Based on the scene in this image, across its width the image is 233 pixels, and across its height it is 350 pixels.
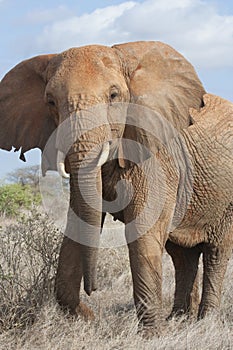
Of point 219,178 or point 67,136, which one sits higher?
point 67,136

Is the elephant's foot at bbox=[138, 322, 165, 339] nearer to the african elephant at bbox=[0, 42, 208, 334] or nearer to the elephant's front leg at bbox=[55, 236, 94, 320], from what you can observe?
the african elephant at bbox=[0, 42, 208, 334]

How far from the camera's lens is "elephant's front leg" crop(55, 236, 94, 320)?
5.54 m

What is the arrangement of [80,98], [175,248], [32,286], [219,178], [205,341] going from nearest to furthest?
[80,98] < [205,341] < [32,286] < [219,178] < [175,248]

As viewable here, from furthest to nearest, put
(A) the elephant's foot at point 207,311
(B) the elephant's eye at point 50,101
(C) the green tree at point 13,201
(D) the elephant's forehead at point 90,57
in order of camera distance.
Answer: (C) the green tree at point 13,201
(A) the elephant's foot at point 207,311
(B) the elephant's eye at point 50,101
(D) the elephant's forehead at point 90,57

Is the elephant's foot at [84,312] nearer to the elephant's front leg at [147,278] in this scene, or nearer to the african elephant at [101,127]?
the african elephant at [101,127]

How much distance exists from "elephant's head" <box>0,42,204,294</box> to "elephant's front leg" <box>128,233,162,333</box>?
1.63 ft

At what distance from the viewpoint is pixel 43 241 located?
574cm

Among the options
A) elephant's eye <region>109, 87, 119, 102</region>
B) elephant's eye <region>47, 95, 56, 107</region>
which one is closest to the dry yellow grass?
elephant's eye <region>47, 95, 56, 107</region>

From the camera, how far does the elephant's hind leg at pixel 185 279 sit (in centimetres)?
635

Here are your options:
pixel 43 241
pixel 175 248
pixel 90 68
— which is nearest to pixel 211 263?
pixel 175 248

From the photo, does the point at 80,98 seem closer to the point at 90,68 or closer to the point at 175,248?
the point at 90,68

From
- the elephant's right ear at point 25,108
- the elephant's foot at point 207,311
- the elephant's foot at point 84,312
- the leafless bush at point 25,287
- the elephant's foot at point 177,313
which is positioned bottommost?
the elephant's foot at point 177,313

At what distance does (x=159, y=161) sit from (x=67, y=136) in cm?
91

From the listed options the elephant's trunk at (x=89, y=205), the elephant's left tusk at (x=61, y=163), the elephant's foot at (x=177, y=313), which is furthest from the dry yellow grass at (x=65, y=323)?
the elephant's left tusk at (x=61, y=163)
